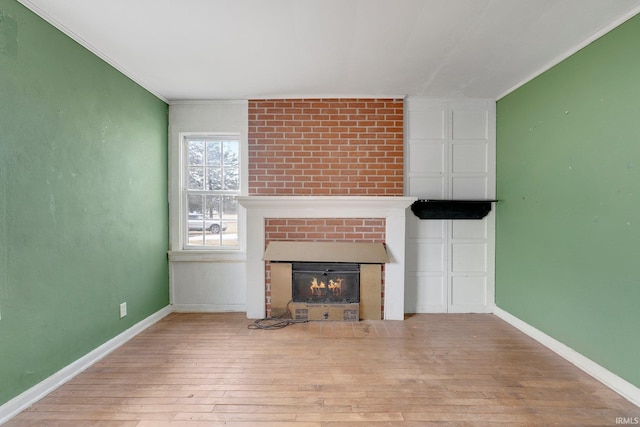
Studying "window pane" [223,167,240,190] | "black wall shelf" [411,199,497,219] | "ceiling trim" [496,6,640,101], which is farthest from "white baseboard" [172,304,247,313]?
"ceiling trim" [496,6,640,101]

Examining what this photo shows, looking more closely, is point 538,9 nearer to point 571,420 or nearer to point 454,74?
point 454,74

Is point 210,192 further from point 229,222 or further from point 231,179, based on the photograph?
point 229,222

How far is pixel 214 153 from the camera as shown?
361 cm

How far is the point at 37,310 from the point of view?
6.27 feet

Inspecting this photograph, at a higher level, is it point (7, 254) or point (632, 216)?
point (632, 216)

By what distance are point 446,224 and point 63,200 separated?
361 centimetres

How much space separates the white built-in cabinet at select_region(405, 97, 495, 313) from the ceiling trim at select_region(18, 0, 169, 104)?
286cm

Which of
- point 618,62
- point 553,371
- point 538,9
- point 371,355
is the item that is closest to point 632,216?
point 618,62

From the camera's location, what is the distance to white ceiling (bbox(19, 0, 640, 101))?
Answer: 1.88 meters

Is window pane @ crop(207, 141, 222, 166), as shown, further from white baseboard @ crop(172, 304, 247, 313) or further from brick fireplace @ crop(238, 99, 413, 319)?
white baseboard @ crop(172, 304, 247, 313)

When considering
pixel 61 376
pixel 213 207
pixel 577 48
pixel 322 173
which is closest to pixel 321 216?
pixel 322 173

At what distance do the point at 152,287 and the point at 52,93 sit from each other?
2013 mm

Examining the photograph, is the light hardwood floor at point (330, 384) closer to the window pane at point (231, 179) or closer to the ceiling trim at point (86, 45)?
the window pane at point (231, 179)

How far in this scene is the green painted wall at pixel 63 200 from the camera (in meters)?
1.76
